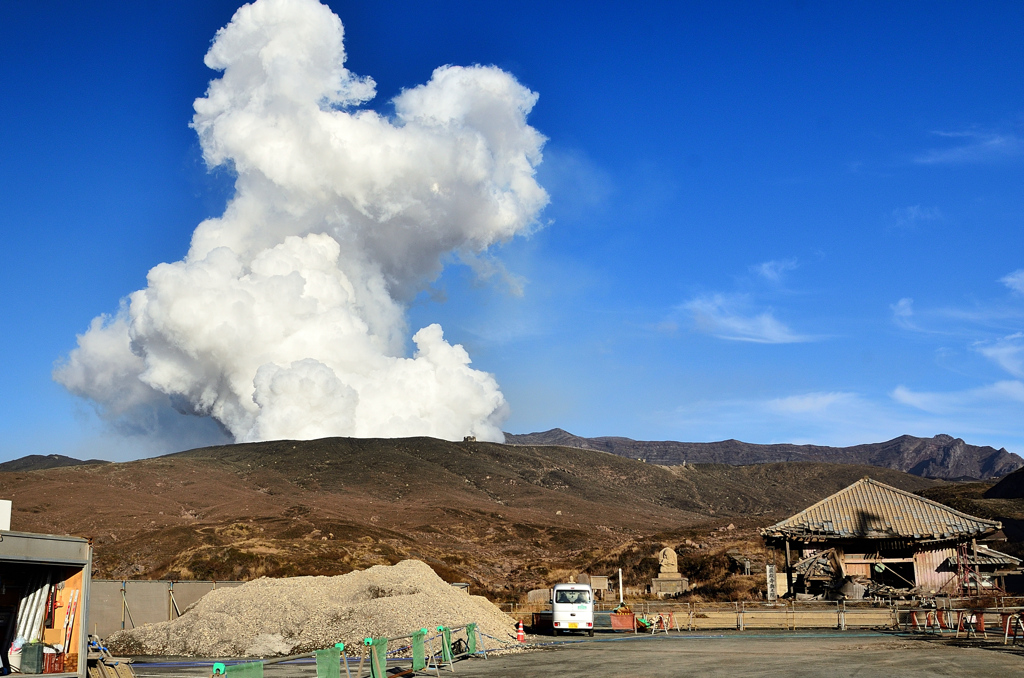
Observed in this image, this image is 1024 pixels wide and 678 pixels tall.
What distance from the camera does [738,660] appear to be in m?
24.4

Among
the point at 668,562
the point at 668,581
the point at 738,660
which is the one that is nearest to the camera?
the point at 738,660

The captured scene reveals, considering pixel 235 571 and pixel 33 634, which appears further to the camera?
pixel 235 571

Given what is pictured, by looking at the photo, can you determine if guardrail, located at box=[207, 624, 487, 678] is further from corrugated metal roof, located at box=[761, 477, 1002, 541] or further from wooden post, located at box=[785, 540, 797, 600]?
corrugated metal roof, located at box=[761, 477, 1002, 541]

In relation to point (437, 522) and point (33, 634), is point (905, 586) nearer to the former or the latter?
point (33, 634)

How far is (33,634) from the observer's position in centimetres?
1399

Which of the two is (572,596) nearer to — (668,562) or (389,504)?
(668,562)

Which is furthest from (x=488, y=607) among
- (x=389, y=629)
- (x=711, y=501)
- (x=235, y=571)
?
(x=711, y=501)

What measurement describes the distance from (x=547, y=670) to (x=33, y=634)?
12.6 m

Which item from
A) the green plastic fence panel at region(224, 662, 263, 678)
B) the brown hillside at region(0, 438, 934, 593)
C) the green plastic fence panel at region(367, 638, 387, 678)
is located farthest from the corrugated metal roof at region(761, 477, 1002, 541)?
the green plastic fence panel at region(224, 662, 263, 678)

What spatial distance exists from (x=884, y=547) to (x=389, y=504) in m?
79.1

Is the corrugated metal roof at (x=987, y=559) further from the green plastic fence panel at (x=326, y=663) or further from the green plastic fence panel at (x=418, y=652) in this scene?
the green plastic fence panel at (x=326, y=663)

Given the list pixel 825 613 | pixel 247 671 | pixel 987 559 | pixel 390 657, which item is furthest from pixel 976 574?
pixel 247 671

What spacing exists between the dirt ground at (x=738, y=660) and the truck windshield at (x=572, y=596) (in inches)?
121

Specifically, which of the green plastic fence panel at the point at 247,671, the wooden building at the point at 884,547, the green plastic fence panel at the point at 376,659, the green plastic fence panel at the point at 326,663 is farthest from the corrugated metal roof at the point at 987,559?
the green plastic fence panel at the point at 247,671
